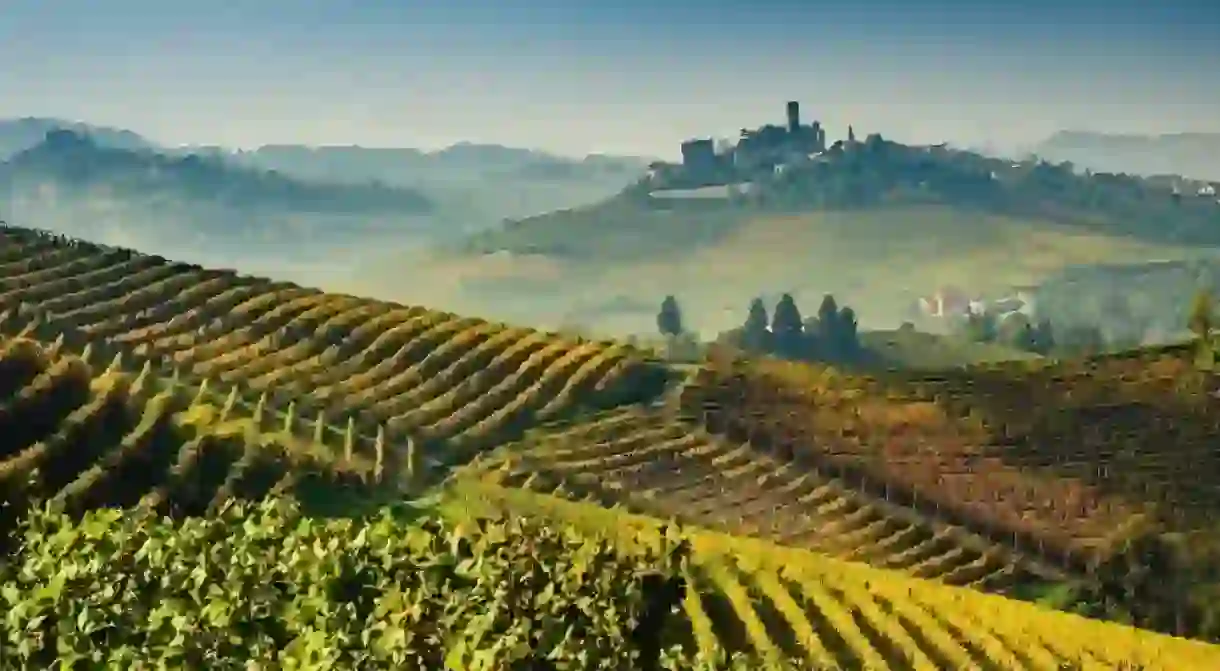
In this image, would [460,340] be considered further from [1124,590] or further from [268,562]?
[268,562]

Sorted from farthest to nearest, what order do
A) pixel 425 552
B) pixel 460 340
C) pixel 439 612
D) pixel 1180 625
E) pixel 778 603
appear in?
pixel 460 340 → pixel 1180 625 → pixel 778 603 → pixel 425 552 → pixel 439 612

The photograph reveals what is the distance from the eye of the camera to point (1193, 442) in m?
58.8

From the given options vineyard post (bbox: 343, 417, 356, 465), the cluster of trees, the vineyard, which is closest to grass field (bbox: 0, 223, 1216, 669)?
vineyard post (bbox: 343, 417, 356, 465)

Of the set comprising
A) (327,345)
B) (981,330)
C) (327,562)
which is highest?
(327,562)

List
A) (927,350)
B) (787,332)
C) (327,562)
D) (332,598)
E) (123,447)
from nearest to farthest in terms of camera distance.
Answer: (332,598), (327,562), (123,447), (787,332), (927,350)

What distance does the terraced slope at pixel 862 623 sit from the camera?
92.9ft

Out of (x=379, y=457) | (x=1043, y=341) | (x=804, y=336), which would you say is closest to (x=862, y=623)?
(x=379, y=457)

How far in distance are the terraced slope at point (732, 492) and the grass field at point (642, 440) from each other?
11cm

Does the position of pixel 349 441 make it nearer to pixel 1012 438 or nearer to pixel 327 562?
pixel 327 562

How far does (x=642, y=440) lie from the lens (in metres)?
47.0

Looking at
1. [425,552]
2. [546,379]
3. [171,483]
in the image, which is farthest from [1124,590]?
[425,552]

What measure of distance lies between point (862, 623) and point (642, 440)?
1728 cm

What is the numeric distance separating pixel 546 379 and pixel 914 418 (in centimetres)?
1419

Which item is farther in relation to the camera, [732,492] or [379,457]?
[732,492]
